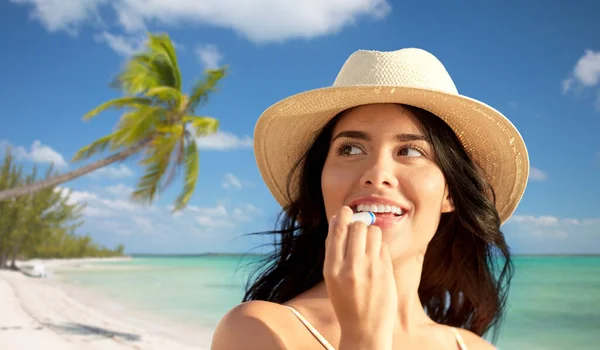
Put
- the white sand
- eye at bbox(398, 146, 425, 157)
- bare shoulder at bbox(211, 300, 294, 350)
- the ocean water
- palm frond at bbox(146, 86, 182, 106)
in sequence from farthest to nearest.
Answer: the ocean water, palm frond at bbox(146, 86, 182, 106), the white sand, eye at bbox(398, 146, 425, 157), bare shoulder at bbox(211, 300, 294, 350)

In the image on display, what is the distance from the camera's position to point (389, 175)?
72.0 inches

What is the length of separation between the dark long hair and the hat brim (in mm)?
47

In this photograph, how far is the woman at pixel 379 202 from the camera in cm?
136

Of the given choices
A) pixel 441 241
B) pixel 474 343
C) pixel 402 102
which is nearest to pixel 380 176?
pixel 402 102

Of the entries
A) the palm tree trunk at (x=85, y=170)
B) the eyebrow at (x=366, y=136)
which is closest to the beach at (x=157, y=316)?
the eyebrow at (x=366, y=136)

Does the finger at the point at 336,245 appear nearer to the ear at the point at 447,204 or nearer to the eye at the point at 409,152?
the eye at the point at 409,152

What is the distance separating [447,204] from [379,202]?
49cm

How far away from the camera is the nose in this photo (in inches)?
71.2

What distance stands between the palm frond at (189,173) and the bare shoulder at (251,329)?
13651mm

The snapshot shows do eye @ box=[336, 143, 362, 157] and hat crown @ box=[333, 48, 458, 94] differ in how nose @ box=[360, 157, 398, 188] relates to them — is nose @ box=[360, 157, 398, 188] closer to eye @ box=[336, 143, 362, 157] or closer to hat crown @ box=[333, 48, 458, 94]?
eye @ box=[336, 143, 362, 157]

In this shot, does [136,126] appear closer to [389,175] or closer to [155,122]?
[155,122]

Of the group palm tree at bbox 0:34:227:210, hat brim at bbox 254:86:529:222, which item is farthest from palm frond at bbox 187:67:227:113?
hat brim at bbox 254:86:529:222

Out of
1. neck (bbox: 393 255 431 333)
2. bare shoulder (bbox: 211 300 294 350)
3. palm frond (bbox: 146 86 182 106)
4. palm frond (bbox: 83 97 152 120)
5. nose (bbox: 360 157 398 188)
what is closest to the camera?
bare shoulder (bbox: 211 300 294 350)

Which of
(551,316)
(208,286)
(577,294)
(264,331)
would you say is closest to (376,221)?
(264,331)
